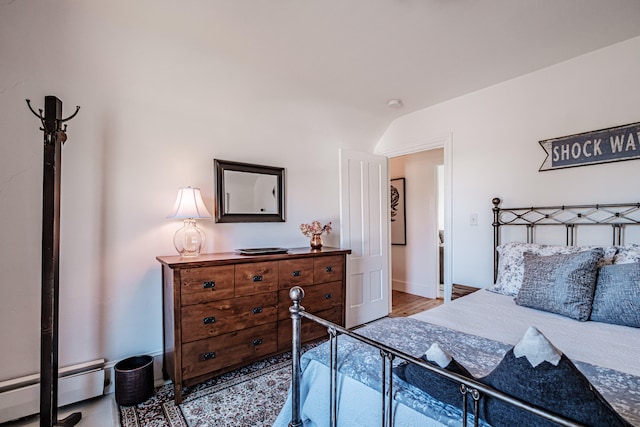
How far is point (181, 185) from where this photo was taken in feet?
7.89

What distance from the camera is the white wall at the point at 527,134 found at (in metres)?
2.13

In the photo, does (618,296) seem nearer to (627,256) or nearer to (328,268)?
(627,256)

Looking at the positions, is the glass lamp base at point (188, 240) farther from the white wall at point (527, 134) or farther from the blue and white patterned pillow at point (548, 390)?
the white wall at point (527, 134)

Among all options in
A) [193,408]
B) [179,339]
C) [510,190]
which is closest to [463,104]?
[510,190]

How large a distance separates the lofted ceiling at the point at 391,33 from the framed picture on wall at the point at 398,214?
229cm

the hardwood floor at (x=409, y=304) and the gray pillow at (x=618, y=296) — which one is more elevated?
the gray pillow at (x=618, y=296)

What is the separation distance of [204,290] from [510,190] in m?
2.65

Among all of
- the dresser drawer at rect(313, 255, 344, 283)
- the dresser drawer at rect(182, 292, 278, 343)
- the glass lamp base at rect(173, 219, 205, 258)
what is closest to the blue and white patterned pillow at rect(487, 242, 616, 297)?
the dresser drawer at rect(313, 255, 344, 283)

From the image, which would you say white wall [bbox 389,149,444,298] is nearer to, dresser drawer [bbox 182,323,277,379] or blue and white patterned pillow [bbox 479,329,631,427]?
dresser drawer [bbox 182,323,277,379]

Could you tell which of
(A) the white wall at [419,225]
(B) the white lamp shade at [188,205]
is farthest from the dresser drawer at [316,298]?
(A) the white wall at [419,225]

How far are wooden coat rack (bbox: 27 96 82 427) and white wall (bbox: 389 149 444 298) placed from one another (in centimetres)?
392

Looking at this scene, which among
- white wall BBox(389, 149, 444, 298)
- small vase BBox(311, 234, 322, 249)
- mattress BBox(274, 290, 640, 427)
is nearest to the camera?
mattress BBox(274, 290, 640, 427)

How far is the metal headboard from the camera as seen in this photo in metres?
2.09

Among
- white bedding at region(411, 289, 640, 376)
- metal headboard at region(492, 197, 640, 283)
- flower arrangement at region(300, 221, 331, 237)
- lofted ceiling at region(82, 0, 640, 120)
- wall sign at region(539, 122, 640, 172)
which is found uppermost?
lofted ceiling at region(82, 0, 640, 120)
